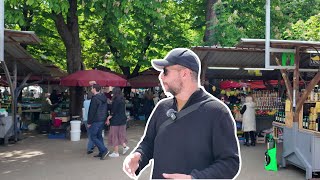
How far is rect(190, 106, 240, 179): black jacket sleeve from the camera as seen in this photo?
7.30 ft

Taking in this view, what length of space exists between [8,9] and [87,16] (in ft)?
8.69

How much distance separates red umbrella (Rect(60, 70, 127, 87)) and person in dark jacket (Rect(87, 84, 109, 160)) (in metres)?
3.55

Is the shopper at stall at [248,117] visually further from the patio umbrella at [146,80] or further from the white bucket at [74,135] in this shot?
the patio umbrella at [146,80]

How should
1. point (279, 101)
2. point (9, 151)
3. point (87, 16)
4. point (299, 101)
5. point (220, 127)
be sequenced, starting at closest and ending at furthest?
point (220, 127)
point (299, 101)
point (9, 151)
point (87, 16)
point (279, 101)

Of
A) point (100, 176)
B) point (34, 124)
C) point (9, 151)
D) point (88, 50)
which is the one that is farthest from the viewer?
point (88, 50)

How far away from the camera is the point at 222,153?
2.24 meters

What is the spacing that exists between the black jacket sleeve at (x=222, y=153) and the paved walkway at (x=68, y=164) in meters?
5.72

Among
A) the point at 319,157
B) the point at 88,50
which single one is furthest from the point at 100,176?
the point at 88,50

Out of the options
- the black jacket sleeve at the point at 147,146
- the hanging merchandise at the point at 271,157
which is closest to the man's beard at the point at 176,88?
the black jacket sleeve at the point at 147,146

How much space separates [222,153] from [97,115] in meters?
7.60

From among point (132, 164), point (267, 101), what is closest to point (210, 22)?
point (267, 101)

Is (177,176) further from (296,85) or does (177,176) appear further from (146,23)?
(146,23)

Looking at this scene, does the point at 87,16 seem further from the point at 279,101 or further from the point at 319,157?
the point at 319,157

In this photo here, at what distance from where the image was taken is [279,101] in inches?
558
